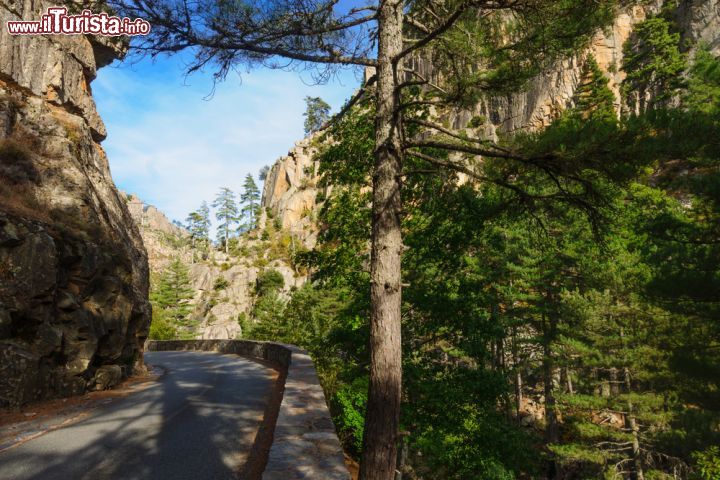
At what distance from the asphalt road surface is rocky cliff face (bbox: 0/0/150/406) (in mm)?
1399

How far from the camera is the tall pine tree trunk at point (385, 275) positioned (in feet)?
13.6

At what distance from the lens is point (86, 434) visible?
5.36 metres

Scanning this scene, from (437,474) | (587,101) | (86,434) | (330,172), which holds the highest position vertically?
(587,101)

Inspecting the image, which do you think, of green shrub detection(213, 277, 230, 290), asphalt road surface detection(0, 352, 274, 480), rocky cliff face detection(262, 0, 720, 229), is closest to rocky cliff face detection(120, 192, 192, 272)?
green shrub detection(213, 277, 230, 290)

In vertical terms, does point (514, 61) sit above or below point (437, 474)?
above

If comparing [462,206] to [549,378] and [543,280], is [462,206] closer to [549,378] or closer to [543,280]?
[543,280]

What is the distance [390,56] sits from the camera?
4867 millimetres

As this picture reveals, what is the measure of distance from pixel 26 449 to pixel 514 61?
7.68 m

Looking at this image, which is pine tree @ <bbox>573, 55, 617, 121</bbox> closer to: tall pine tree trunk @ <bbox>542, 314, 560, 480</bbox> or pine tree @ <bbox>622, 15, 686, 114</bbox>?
pine tree @ <bbox>622, 15, 686, 114</bbox>

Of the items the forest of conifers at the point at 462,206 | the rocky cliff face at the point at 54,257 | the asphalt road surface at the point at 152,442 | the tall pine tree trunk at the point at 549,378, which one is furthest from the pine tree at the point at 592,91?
the asphalt road surface at the point at 152,442

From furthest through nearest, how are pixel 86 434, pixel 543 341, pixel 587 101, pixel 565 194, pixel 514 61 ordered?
pixel 587 101
pixel 543 341
pixel 86 434
pixel 514 61
pixel 565 194

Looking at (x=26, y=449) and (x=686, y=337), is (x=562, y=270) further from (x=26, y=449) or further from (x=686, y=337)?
(x=26, y=449)

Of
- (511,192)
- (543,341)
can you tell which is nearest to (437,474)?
(543,341)

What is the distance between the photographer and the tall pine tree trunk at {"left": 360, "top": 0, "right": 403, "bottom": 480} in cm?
413
